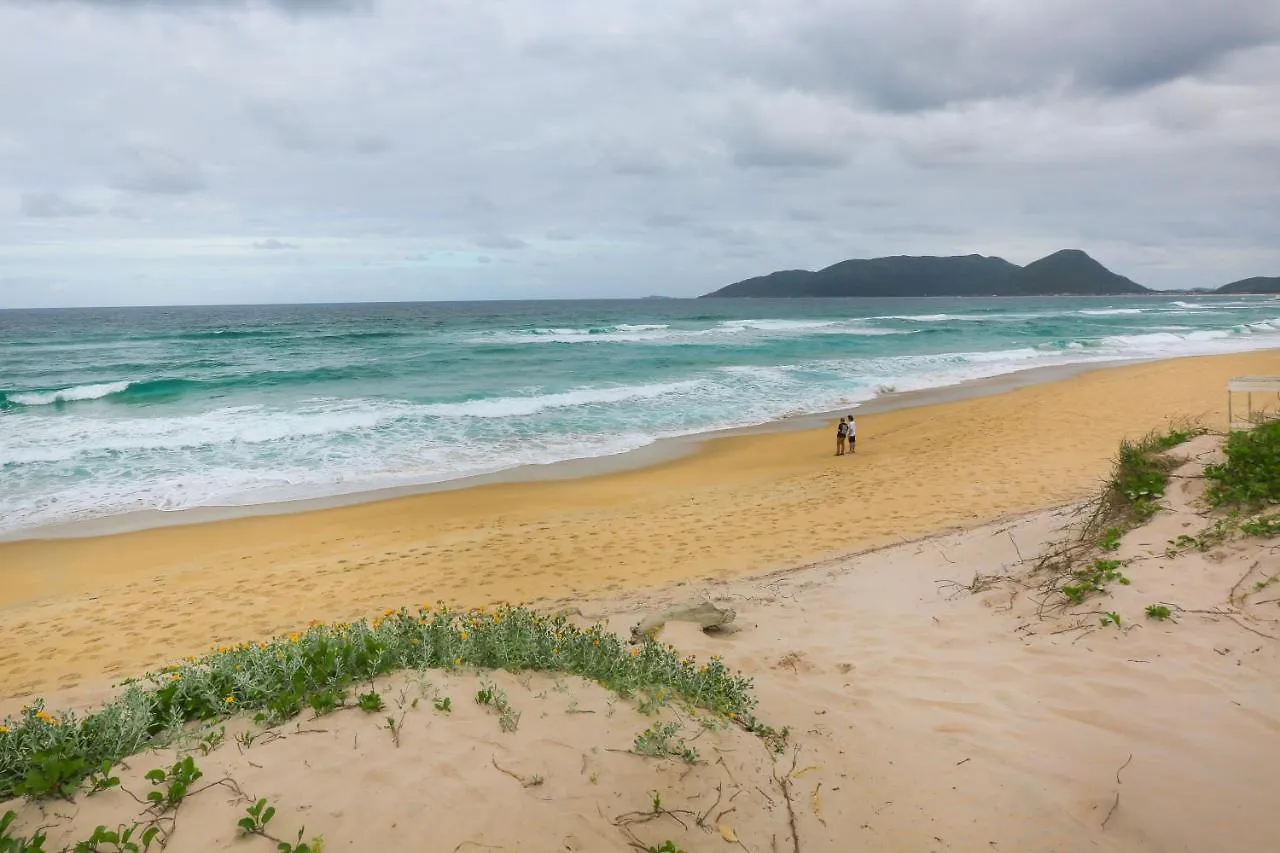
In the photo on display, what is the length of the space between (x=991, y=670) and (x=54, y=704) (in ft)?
22.8

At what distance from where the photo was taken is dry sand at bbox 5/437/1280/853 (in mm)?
2865

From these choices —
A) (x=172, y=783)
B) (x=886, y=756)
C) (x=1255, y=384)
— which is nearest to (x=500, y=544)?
(x=886, y=756)

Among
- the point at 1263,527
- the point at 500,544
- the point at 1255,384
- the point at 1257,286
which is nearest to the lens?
the point at 1263,527

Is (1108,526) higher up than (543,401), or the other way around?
(1108,526)

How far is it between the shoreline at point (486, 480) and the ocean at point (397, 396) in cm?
33

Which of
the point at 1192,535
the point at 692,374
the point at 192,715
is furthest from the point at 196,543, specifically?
the point at 692,374

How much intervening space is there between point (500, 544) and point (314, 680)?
19.1 feet

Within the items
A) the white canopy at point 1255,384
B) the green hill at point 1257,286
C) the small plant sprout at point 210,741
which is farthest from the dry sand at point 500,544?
the green hill at point 1257,286

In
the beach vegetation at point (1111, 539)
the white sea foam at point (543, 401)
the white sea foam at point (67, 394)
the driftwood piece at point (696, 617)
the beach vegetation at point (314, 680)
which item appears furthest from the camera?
the white sea foam at point (67, 394)

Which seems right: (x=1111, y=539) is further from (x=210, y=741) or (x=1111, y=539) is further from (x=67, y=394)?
(x=67, y=394)

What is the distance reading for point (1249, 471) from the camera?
5496mm

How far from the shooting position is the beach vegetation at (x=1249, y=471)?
5273 millimetres

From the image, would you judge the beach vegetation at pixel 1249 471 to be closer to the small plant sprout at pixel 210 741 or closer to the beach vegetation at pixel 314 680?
the beach vegetation at pixel 314 680

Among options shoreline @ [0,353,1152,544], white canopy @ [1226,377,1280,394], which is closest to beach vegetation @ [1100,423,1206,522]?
white canopy @ [1226,377,1280,394]
